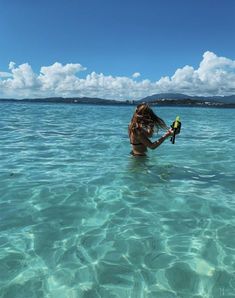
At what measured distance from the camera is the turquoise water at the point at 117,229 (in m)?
4.31

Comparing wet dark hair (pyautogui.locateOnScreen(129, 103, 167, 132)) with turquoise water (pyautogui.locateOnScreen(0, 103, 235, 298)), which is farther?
wet dark hair (pyautogui.locateOnScreen(129, 103, 167, 132))

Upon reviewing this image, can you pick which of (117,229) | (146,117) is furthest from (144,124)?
(117,229)

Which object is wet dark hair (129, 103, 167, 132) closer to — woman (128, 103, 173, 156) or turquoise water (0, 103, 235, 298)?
woman (128, 103, 173, 156)

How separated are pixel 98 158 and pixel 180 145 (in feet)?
14.6

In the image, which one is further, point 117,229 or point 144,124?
point 144,124

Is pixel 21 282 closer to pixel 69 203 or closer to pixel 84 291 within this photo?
pixel 84 291

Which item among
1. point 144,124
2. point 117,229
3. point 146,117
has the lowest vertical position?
point 117,229

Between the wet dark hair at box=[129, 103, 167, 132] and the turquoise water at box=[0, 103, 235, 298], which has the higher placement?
the wet dark hair at box=[129, 103, 167, 132]

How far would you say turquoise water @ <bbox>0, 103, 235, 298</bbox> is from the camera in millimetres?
4309

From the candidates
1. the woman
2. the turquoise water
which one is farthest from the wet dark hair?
the turquoise water

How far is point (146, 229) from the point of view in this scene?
5.71 meters

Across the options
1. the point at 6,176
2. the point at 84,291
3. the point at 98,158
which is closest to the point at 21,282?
the point at 84,291

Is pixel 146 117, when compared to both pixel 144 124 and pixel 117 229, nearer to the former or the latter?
pixel 144 124

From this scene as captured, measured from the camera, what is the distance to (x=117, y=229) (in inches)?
225
